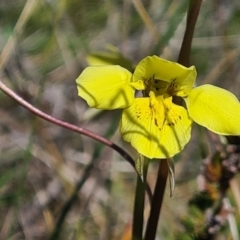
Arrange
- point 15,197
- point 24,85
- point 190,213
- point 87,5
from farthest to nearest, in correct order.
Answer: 1. point 87,5
2. point 24,85
3. point 15,197
4. point 190,213

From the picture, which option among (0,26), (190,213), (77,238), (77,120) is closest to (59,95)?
(77,120)

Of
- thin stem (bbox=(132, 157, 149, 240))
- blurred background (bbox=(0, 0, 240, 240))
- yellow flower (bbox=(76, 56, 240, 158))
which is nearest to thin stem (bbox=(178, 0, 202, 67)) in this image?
Result: yellow flower (bbox=(76, 56, 240, 158))

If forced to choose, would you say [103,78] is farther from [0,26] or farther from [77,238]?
[0,26]

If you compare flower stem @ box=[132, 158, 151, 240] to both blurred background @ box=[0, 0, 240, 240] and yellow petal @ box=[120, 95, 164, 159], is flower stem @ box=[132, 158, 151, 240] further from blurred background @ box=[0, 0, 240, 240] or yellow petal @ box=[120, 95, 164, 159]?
blurred background @ box=[0, 0, 240, 240]

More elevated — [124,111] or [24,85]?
[124,111]

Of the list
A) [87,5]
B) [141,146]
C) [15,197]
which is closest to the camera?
[141,146]

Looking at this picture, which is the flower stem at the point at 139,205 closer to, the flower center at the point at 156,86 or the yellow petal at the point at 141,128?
the yellow petal at the point at 141,128

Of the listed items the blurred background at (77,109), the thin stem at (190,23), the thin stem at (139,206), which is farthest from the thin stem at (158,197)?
the blurred background at (77,109)
